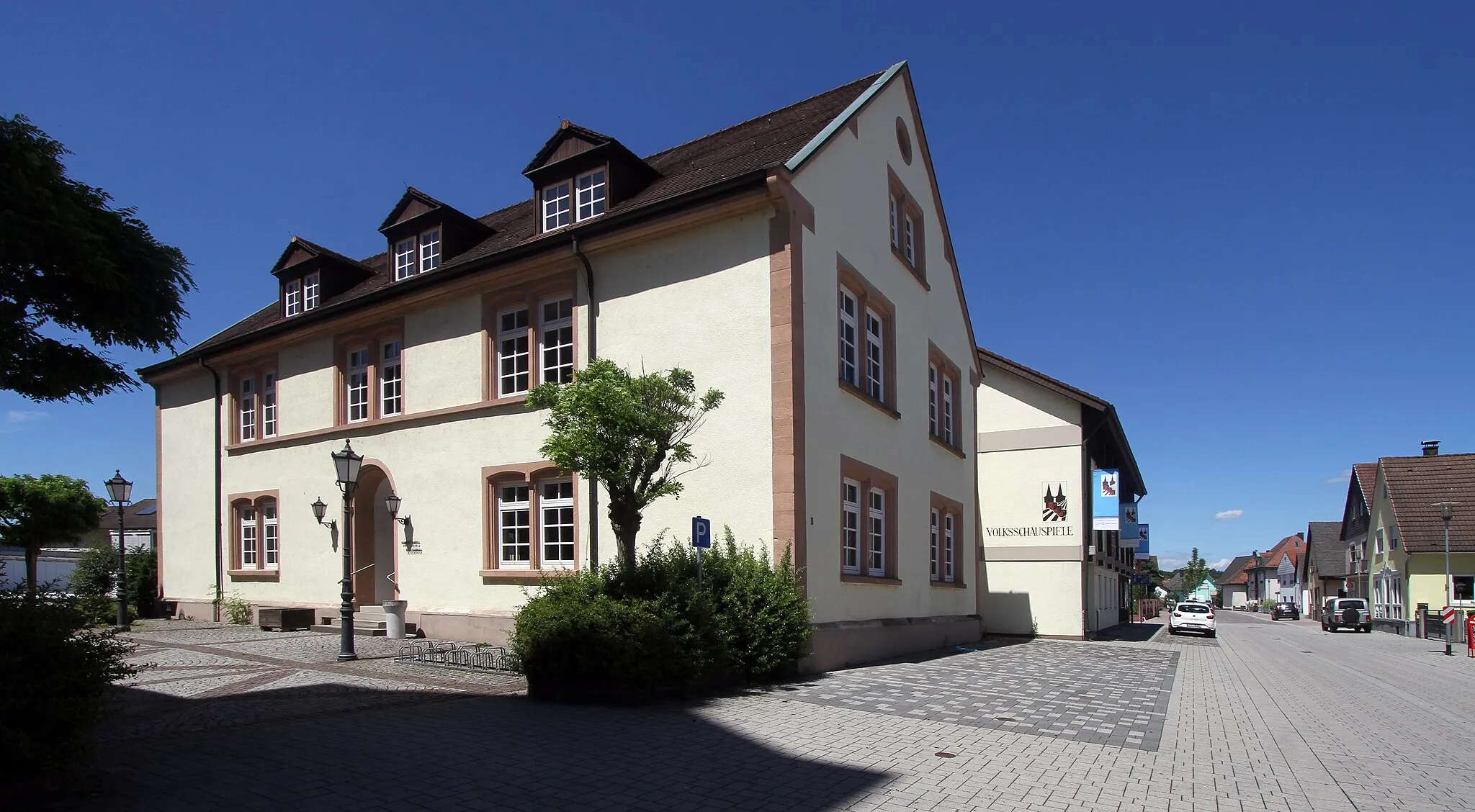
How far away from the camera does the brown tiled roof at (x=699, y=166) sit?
14805 mm

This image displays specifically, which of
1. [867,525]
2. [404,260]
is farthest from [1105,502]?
[404,260]

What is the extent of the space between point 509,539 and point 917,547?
8.12m

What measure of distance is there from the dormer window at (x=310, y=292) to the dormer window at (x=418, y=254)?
Answer: 3073 millimetres

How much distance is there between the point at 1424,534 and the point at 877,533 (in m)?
38.5

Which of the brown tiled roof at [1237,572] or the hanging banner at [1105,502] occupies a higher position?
the hanging banner at [1105,502]

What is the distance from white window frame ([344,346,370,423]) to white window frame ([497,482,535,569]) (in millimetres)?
4986

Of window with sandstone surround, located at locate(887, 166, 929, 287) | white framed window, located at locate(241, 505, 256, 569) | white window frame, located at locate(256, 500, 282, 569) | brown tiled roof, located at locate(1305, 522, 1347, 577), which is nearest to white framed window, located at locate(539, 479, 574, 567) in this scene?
window with sandstone surround, located at locate(887, 166, 929, 287)

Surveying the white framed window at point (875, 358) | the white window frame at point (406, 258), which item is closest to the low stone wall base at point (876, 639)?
the white framed window at point (875, 358)

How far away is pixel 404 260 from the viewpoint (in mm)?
19781

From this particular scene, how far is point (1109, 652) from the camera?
20750mm

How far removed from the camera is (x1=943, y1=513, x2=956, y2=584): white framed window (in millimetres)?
21938

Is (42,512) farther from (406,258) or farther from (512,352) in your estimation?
(512,352)

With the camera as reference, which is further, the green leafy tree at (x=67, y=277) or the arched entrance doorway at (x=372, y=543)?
the arched entrance doorway at (x=372, y=543)

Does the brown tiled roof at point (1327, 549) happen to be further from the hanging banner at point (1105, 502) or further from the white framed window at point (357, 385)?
the white framed window at point (357, 385)
